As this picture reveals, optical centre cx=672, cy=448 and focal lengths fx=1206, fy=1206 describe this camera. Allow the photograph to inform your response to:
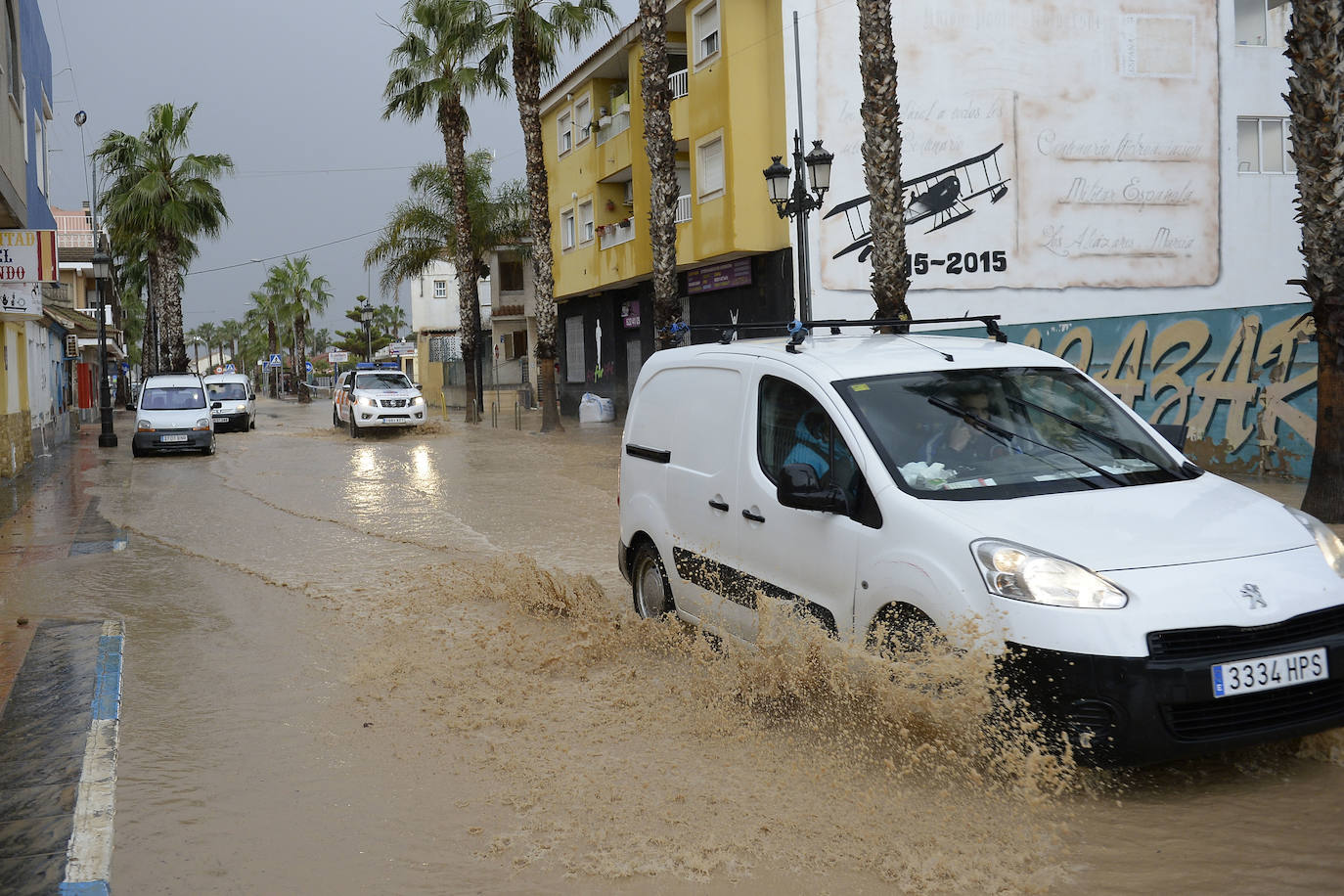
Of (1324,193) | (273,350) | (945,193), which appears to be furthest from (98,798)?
(273,350)

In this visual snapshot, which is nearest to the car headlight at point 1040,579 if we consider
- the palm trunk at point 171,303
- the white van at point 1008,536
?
the white van at point 1008,536

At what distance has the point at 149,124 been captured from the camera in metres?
41.8

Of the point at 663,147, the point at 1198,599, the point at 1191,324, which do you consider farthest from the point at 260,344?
the point at 1198,599

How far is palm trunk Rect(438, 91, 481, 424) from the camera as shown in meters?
35.3

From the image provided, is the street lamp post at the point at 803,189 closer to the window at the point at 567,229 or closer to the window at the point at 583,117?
the window at the point at 583,117

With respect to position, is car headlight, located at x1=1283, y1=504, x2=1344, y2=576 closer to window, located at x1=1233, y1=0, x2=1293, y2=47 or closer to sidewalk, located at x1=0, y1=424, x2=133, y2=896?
sidewalk, located at x1=0, y1=424, x2=133, y2=896

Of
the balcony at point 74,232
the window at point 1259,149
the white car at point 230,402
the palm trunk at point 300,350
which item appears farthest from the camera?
the palm trunk at point 300,350

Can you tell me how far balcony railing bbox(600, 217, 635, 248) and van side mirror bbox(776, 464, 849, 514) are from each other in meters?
26.8

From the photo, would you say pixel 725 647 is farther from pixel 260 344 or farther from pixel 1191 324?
pixel 260 344

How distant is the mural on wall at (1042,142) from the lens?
25.4m

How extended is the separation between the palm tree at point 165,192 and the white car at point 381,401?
1444 centimetres

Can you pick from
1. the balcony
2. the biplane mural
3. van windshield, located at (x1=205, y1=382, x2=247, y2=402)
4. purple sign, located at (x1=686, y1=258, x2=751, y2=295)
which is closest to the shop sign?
purple sign, located at (x1=686, y1=258, x2=751, y2=295)

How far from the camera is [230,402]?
3591 centimetres

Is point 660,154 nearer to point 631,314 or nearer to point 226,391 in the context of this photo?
point 631,314
